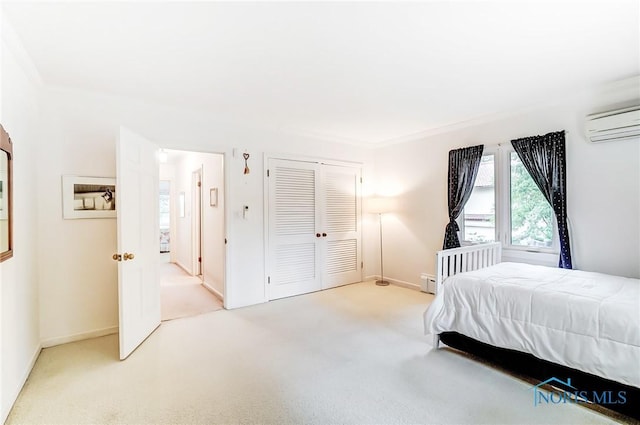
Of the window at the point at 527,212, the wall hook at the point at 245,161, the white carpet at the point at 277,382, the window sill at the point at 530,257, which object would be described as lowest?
the white carpet at the point at 277,382

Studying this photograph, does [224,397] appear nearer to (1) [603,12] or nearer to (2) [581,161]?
(1) [603,12]

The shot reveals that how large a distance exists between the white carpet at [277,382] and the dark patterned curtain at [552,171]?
169 cm

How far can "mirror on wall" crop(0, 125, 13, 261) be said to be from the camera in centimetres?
185

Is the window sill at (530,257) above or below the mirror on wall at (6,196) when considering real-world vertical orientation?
below

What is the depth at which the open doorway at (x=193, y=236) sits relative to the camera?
14.0ft

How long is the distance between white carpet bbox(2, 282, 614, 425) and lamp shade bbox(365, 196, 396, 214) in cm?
197

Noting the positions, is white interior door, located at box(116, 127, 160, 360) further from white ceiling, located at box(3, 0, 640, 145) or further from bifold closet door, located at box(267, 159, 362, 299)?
bifold closet door, located at box(267, 159, 362, 299)

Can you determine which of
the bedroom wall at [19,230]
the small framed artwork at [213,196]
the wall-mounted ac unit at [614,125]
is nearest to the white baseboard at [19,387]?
the bedroom wall at [19,230]

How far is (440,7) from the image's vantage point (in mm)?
1770

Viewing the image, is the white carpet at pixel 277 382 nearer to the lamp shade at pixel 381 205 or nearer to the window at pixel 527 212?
the window at pixel 527 212

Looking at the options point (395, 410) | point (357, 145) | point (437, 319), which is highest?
point (357, 145)

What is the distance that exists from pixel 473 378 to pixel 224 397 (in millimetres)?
1767

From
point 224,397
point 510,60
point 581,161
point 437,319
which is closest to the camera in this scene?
point 224,397

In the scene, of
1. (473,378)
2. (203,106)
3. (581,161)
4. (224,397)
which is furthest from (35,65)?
(581,161)
